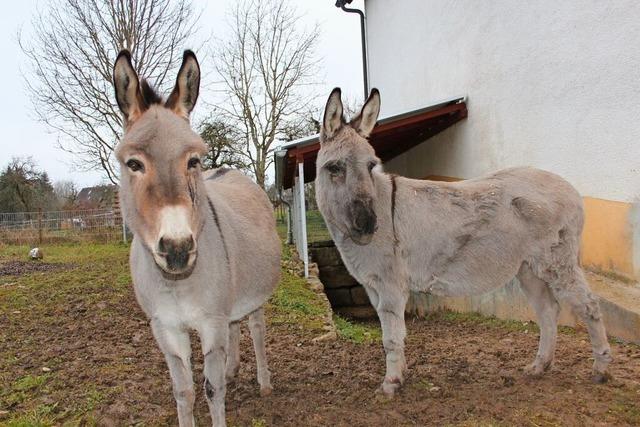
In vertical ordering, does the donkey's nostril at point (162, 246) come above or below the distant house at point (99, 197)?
below

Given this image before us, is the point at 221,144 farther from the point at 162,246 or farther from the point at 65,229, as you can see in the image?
the point at 162,246

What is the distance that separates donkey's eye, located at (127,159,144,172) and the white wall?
16.7 feet

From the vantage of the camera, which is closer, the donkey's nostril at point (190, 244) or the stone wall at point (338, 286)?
the donkey's nostril at point (190, 244)

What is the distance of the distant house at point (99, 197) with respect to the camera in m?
27.5

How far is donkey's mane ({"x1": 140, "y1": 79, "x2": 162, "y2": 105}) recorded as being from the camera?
2662 mm

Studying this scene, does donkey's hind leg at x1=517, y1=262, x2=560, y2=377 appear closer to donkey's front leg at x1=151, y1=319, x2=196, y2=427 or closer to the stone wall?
donkey's front leg at x1=151, y1=319, x2=196, y2=427

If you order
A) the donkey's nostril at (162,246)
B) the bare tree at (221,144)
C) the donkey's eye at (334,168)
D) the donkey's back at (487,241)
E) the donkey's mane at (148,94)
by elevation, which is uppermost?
the bare tree at (221,144)

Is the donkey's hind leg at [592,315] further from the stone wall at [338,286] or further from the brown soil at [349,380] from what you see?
the stone wall at [338,286]

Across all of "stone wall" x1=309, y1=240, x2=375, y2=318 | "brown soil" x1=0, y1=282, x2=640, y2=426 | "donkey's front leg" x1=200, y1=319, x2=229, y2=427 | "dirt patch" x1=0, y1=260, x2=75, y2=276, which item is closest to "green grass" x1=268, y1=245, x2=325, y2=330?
"brown soil" x1=0, y1=282, x2=640, y2=426

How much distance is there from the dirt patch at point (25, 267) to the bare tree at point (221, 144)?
34.9 feet

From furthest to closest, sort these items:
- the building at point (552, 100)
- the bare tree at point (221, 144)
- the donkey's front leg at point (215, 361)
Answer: the bare tree at point (221, 144) → the building at point (552, 100) → the donkey's front leg at point (215, 361)

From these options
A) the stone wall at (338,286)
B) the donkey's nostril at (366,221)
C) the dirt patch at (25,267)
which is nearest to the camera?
the donkey's nostril at (366,221)

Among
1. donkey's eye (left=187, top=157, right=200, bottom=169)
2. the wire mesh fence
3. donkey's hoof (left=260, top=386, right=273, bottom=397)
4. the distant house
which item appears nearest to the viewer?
donkey's eye (left=187, top=157, right=200, bottom=169)

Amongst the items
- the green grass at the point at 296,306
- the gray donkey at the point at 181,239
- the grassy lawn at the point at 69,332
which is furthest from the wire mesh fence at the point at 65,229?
the gray donkey at the point at 181,239
